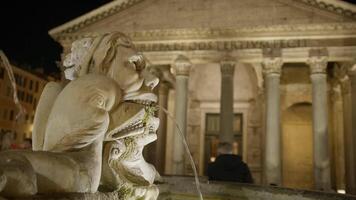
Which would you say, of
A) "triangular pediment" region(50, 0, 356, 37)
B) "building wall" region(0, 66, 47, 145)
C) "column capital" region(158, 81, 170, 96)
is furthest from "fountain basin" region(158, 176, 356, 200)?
"building wall" region(0, 66, 47, 145)

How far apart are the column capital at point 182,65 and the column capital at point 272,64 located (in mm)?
2760

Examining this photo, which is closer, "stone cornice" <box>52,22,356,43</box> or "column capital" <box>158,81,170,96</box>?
"stone cornice" <box>52,22,356,43</box>

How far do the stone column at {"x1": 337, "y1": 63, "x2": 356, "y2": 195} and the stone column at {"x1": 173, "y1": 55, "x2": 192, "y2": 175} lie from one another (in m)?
5.83

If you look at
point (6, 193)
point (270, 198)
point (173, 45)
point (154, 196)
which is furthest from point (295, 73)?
point (6, 193)

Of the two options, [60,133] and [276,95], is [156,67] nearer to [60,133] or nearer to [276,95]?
[276,95]

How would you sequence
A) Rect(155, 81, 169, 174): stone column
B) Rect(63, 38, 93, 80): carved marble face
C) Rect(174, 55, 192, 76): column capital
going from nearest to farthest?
Rect(63, 38, 93, 80): carved marble face
Rect(174, 55, 192, 76): column capital
Rect(155, 81, 169, 174): stone column

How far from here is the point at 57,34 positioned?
599 inches

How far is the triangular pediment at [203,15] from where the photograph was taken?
1353cm

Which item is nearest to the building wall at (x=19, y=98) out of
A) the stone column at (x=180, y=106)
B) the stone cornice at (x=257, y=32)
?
the stone cornice at (x=257, y=32)

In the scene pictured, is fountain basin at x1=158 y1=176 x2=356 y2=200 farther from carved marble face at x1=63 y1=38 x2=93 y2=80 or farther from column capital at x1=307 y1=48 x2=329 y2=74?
column capital at x1=307 y1=48 x2=329 y2=74

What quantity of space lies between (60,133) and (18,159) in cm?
48

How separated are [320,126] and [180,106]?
4.87 m

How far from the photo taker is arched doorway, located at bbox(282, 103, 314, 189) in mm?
17698

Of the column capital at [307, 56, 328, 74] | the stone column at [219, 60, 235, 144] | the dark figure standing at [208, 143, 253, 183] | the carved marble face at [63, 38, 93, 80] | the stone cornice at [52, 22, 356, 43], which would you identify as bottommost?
the dark figure standing at [208, 143, 253, 183]
